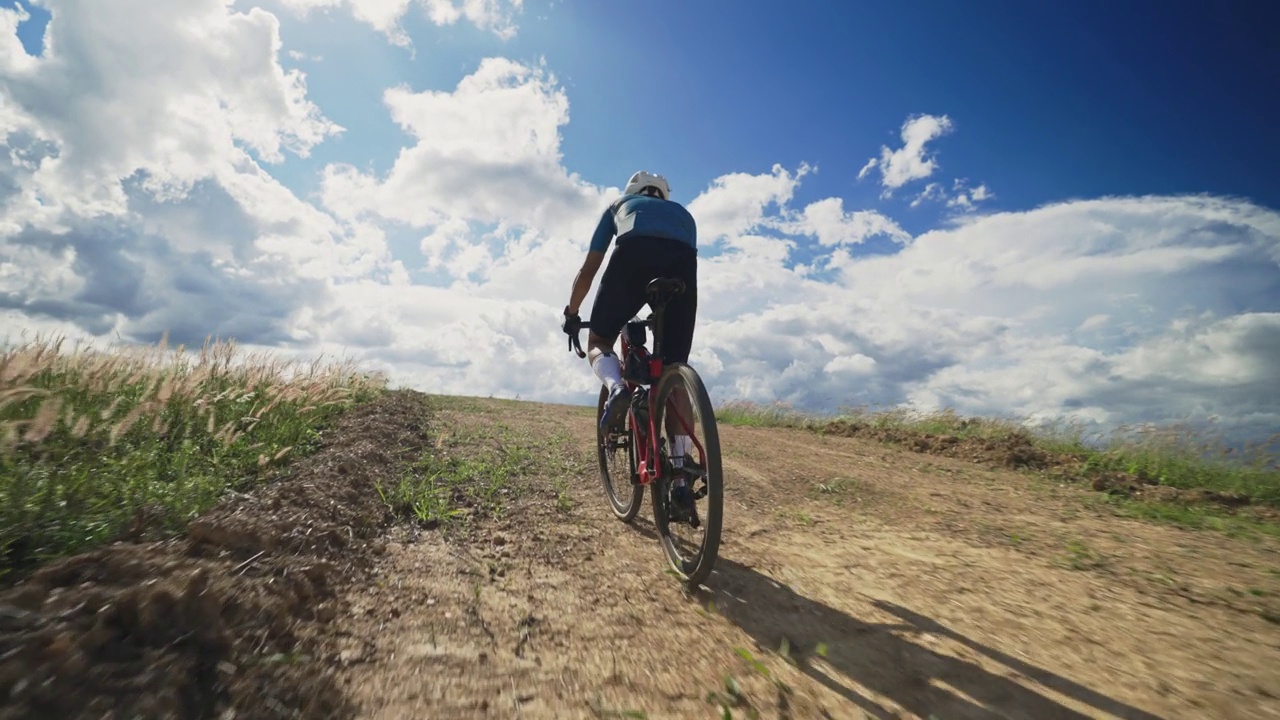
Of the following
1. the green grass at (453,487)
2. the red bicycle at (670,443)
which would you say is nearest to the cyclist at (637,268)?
the red bicycle at (670,443)

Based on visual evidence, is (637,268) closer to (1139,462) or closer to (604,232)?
(604,232)

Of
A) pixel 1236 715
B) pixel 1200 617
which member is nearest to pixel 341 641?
pixel 1236 715

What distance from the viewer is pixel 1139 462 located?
265 inches

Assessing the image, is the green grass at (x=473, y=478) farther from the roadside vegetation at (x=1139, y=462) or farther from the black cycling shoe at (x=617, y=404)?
the roadside vegetation at (x=1139, y=462)

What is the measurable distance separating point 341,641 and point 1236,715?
119 inches

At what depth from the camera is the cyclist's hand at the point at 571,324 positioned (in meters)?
3.80

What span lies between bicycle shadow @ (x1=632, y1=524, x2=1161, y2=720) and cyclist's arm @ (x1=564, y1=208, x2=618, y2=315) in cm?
212

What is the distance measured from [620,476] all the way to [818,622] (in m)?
2.33

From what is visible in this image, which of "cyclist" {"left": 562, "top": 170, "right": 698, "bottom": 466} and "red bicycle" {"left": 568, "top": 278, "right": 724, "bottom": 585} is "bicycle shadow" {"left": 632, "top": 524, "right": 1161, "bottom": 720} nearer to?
"red bicycle" {"left": 568, "top": 278, "right": 724, "bottom": 585}

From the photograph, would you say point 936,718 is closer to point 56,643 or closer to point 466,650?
point 466,650

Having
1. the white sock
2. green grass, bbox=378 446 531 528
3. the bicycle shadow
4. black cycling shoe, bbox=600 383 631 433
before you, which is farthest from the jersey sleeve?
the bicycle shadow

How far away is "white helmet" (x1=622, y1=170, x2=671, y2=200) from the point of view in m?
3.65

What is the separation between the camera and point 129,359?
486 cm

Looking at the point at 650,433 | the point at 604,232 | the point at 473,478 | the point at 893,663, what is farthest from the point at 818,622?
the point at 473,478
